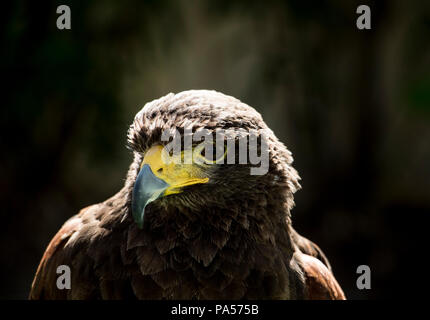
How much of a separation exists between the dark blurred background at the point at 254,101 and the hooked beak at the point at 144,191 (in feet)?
8.61

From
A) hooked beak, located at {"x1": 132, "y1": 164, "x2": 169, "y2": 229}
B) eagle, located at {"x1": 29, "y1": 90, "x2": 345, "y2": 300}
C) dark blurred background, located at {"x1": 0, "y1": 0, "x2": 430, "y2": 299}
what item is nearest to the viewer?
hooked beak, located at {"x1": 132, "y1": 164, "x2": 169, "y2": 229}

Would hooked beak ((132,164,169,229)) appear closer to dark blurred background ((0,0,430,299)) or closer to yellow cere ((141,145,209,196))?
yellow cere ((141,145,209,196))

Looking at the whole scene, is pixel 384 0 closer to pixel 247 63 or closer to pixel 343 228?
pixel 247 63

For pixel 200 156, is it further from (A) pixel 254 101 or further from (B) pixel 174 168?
(A) pixel 254 101

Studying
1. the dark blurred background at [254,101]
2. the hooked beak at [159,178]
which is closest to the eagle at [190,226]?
the hooked beak at [159,178]

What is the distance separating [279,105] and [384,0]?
156 centimetres

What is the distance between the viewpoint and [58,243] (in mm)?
2422

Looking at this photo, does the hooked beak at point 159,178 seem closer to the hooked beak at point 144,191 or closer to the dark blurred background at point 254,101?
the hooked beak at point 144,191

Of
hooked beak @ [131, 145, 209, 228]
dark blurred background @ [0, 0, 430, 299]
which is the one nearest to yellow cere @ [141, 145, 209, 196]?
hooked beak @ [131, 145, 209, 228]

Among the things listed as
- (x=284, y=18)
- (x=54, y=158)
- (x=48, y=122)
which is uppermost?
(x=284, y=18)

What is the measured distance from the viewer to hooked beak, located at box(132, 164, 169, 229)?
1949 mm

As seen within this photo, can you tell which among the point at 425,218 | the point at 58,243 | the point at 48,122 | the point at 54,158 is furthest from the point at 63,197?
the point at 425,218

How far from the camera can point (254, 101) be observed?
5.47 meters

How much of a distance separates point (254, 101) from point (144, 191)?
366 cm
